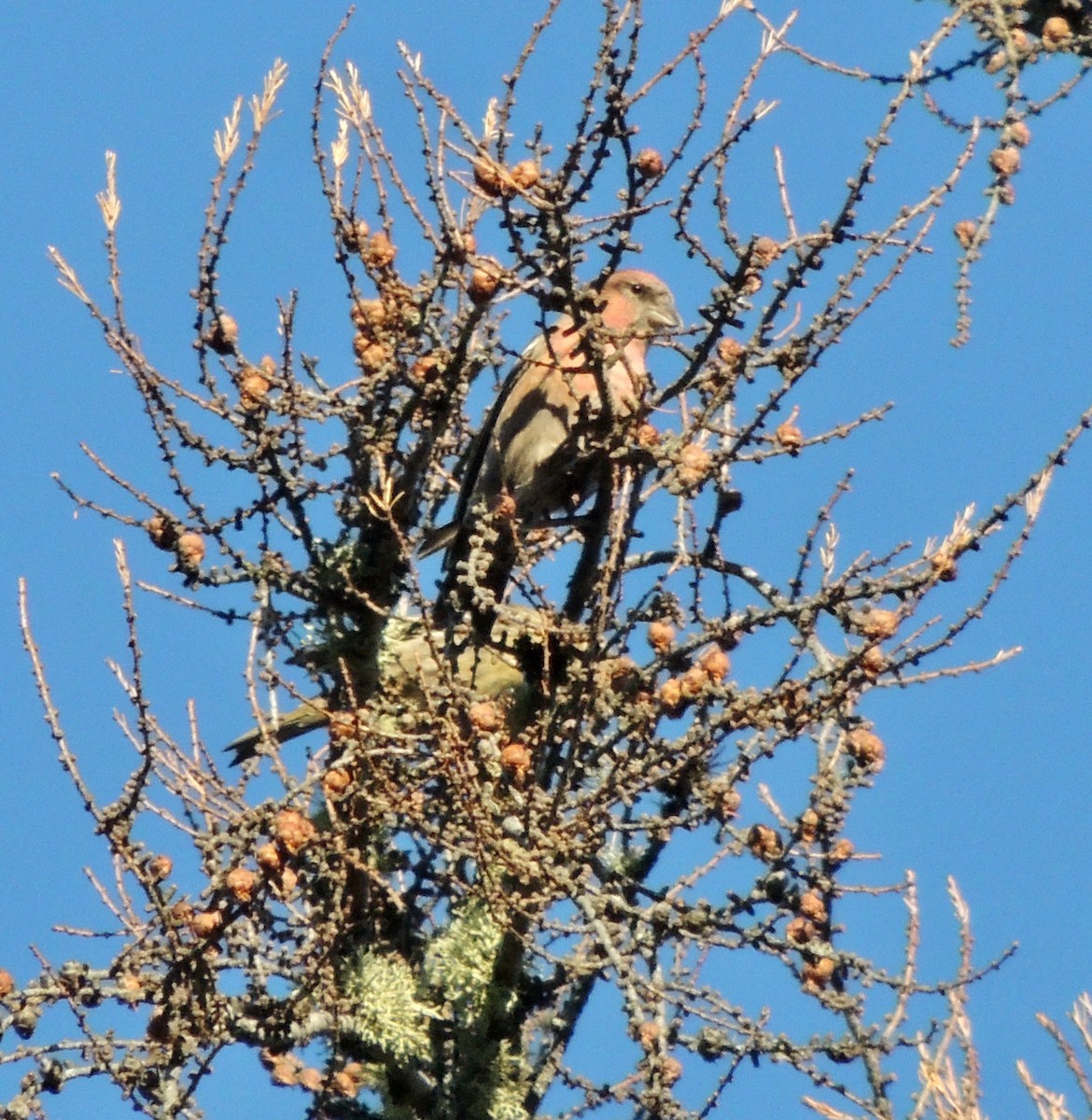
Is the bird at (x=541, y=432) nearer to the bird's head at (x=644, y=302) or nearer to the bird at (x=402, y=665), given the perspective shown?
the bird's head at (x=644, y=302)

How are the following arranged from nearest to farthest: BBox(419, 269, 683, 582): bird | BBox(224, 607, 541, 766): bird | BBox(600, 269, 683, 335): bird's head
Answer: BBox(224, 607, 541, 766): bird < BBox(419, 269, 683, 582): bird < BBox(600, 269, 683, 335): bird's head

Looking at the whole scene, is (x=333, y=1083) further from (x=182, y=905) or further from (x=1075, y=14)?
(x=1075, y=14)

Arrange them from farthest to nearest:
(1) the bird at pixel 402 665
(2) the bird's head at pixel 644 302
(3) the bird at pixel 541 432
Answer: (2) the bird's head at pixel 644 302, (3) the bird at pixel 541 432, (1) the bird at pixel 402 665

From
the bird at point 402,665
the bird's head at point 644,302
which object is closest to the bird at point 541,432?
the bird's head at point 644,302

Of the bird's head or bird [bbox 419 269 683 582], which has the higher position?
the bird's head

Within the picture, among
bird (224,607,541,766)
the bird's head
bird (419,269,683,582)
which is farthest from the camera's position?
the bird's head

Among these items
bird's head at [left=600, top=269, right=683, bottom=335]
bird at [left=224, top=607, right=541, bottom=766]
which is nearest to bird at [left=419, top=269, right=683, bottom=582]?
bird's head at [left=600, top=269, right=683, bottom=335]

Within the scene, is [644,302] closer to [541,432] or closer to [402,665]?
[541,432]

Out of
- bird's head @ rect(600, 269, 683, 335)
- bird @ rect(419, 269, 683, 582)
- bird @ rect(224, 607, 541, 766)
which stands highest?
bird's head @ rect(600, 269, 683, 335)

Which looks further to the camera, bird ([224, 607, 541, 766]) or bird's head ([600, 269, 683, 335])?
bird's head ([600, 269, 683, 335])

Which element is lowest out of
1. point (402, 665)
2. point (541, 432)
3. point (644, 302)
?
point (402, 665)

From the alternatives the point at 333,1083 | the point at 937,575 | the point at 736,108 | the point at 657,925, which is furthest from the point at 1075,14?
the point at 333,1083

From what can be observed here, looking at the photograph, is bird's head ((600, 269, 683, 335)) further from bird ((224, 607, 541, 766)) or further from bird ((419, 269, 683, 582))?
bird ((224, 607, 541, 766))

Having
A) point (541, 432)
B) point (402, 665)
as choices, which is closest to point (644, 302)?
point (541, 432)
